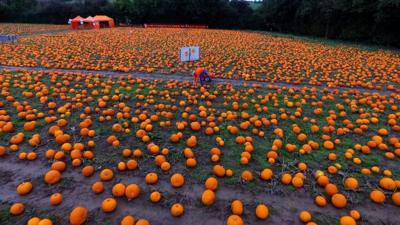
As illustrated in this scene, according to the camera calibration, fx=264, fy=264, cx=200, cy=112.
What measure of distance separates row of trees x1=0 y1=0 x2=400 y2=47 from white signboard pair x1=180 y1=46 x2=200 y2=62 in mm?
15071

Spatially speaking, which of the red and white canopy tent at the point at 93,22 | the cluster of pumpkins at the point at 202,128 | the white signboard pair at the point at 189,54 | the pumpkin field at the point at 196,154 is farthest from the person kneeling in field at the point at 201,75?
the red and white canopy tent at the point at 93,22

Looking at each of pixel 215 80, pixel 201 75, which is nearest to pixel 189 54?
pixel 215 80

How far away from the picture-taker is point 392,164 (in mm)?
4676

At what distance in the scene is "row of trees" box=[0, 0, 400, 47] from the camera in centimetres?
2333

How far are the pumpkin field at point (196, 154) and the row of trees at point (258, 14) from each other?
17.6 metres

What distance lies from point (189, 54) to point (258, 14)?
31.2 meters

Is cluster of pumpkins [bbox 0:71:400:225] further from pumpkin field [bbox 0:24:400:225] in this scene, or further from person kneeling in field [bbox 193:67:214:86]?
person kneeling in field [bbox 193:67:214:86]

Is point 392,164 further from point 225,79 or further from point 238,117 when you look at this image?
point 225,79

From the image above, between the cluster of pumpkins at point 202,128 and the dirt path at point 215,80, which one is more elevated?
the dirt path at point 215,80

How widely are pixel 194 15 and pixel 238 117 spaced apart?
3608cm

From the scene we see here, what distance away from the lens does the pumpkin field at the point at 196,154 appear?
141 inches

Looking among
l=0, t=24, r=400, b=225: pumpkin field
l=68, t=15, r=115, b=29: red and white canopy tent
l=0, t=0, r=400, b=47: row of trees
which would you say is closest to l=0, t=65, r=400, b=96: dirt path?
l=0, t=24, r=400, b=225: pumpkin field

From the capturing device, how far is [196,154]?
4.89m

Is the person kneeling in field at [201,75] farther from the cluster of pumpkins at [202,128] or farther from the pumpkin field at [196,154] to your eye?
the cluster of pumpkins at [202,128]
